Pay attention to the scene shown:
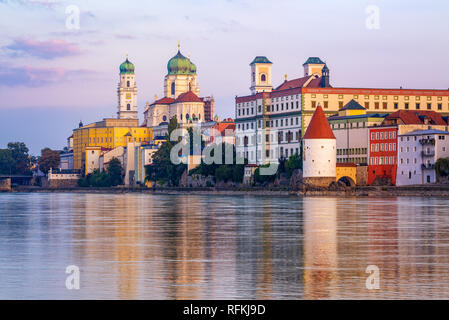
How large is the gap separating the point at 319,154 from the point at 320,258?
199 feet

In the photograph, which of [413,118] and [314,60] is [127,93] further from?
[413,118]

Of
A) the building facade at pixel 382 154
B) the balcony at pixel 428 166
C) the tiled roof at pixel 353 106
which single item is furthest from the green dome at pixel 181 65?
the balcony at pixel 428 166

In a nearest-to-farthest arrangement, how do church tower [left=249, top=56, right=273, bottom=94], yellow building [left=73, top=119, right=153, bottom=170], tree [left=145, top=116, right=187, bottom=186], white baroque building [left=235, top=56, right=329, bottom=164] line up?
1. white baroque building [left=235, top=56, right=329, bottom=164]
2. tree [left=145, top=116, right=187, bottom=186]
3. church tower [left=249, top=56, right=273, bottom=94]
4. yellow building [left=73, top=119, right=153, bottom=170]

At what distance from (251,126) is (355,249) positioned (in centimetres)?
8014

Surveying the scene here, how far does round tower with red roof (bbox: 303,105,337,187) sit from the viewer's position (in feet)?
271

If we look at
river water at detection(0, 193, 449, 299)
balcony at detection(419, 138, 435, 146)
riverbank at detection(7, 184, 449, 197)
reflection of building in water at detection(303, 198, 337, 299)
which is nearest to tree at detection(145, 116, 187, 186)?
riverbank at detection(7, 184, 449, 197)

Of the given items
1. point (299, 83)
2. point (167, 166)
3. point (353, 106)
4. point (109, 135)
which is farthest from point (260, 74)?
point (109, 135)

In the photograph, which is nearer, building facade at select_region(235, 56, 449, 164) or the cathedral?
building facade at select_region(235, 56, 449, 164)

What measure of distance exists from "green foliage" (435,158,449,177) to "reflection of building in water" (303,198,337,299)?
3756 cm

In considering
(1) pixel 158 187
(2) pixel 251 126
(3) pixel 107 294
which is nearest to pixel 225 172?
(2) pixel 251 126

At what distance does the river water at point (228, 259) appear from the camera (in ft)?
56.2

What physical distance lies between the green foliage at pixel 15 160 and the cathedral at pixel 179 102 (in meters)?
24.6

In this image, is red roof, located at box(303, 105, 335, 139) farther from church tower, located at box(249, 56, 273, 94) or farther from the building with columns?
the building with columns

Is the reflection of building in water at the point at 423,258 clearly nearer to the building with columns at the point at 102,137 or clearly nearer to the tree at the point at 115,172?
the tree at the point at 115,172
